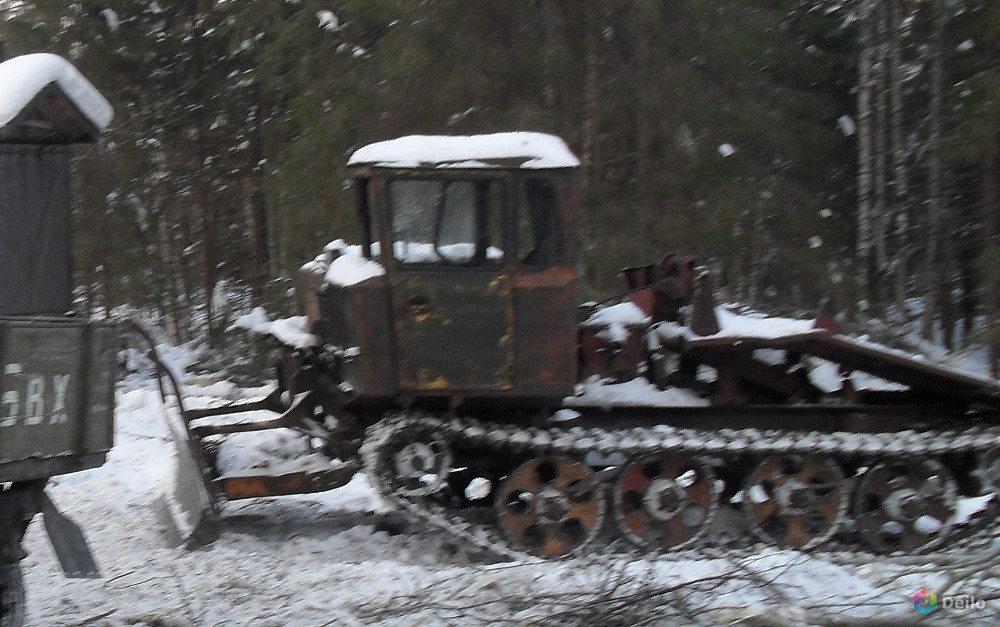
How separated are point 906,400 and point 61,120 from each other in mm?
5948

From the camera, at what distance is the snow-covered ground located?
16.7ft

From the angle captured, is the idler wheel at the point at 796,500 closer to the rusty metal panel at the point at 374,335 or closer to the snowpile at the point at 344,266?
the rusty metal panel at the point at 374,335

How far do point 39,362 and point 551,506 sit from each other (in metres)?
3.45

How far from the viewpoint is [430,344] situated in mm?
6629

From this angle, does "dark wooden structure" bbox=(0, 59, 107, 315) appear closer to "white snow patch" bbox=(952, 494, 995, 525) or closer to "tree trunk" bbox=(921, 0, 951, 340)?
"white snow patch" bbox=(952, 494, 995, 525)

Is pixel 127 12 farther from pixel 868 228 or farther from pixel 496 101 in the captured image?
pixel 868 228

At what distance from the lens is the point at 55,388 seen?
4551 millimetres

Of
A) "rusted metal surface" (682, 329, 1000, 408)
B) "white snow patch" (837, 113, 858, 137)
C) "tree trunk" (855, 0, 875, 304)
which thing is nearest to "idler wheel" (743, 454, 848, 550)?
"rusted metal surface" (682, 329, 1000, 408)

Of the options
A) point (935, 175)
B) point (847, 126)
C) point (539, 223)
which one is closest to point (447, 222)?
point (539, 223)

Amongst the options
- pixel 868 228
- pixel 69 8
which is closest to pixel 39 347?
pixel 868 228

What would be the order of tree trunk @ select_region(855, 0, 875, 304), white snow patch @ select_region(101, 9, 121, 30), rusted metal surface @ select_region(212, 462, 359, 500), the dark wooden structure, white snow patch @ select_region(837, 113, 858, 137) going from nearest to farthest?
the dark wooden structure → rusted metal surface @ select_region(212, 462, 359, 500) → tree trunk @ select_region(855, 0, 875, 304) → white snow patch @ select_region(837, 113, 858, 137) → white snow patch @ select_region(101, 9, 121, 30)

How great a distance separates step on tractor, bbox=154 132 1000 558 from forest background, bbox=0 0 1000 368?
14.5 feet

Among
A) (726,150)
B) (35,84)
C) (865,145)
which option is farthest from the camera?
(865,145)

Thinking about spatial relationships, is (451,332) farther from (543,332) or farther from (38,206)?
(38,206)
